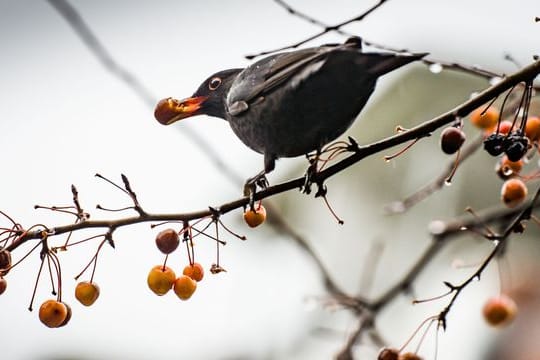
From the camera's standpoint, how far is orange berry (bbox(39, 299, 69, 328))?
217 cm

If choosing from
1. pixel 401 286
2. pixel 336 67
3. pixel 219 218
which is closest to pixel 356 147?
pixel 336 67

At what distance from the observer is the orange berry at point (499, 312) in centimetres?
304

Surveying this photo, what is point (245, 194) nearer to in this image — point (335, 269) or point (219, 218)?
point (219, 218)

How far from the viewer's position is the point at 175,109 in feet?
7.36

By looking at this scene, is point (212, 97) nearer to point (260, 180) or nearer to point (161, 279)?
point (260, 180)

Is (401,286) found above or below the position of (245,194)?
above

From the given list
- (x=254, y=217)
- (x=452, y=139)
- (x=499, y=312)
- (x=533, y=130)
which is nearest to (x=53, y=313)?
(x=254, y=217)

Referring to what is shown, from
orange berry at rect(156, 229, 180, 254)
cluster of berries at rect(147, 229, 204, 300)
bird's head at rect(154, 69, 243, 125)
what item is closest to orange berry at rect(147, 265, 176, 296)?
cluster of berries at rect(147, 229, 204, 300)

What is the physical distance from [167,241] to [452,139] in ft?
2.41

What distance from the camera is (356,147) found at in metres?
2.03

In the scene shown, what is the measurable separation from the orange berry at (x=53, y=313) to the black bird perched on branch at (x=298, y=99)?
0.53 metres

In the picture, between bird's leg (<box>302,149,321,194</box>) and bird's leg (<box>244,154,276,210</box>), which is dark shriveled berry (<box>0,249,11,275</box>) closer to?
bird's leg (<box>244,154,276,210</box>)

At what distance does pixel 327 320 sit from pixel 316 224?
2071 millimetres

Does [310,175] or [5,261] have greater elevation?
[310,175]
